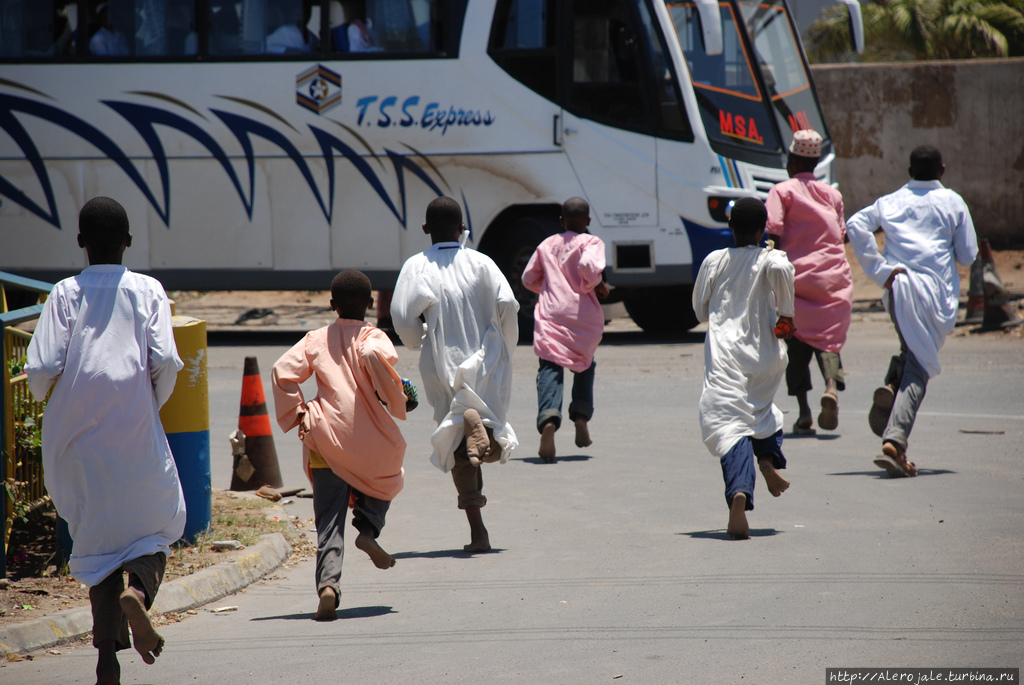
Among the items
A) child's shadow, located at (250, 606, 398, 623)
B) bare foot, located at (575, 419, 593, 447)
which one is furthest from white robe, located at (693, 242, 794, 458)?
bare foot, located at (575, 419, 593, 447)

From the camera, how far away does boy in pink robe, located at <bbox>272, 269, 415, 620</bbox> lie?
475 centimetres

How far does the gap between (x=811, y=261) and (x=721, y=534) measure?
3.20 m

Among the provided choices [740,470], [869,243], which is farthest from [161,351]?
[869,243]

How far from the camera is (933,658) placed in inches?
157

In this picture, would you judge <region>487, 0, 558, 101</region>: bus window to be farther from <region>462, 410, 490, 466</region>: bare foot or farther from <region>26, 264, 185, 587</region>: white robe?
<region>26, 264, 185, 587</region>: white robe

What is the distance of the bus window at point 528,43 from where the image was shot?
46.2 ft

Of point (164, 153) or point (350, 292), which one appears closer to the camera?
point (350, 292)

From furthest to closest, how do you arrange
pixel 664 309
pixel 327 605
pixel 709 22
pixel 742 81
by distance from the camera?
pixel 664 309, pixel 742 81, pixel 709 22, pixel 327 605

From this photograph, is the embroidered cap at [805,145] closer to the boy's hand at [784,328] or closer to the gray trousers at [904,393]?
Result: the gray trousers at [904,393]

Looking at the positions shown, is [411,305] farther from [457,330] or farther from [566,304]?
[566,304]

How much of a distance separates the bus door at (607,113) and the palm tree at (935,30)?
11.1 metres

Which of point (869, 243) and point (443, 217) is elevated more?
point (443, 217)

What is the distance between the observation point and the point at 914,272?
24.2 ft

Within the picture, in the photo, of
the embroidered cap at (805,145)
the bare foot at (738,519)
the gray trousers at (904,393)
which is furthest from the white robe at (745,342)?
the embroidered cap at (805,145)
